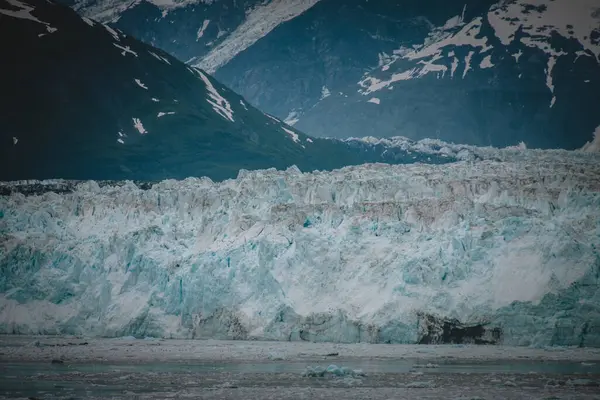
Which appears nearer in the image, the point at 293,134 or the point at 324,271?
the point at 324,271

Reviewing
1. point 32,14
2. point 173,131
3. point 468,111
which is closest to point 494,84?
point 468,111

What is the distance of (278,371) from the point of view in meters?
28.7

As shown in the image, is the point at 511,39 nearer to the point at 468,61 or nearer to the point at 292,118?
the point at 468,61

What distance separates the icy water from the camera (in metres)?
24.4

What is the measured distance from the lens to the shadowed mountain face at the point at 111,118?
89062 millimetres

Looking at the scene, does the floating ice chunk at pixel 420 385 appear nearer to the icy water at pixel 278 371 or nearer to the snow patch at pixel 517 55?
the icy water at pixel 278 371

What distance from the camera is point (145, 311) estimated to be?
37188 mm

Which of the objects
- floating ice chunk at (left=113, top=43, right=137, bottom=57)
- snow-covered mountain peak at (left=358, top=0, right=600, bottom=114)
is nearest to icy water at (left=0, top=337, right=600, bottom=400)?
floating ice chunk at (left=113, top=43, right=137, bottom=57)

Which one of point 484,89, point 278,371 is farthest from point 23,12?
point 278,371

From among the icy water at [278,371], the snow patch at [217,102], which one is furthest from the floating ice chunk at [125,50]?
the icy water at [278,371]

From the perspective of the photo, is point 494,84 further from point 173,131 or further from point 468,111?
point 173,131

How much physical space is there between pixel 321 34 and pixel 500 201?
499 ft

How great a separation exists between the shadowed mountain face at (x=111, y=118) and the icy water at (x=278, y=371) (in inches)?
2094

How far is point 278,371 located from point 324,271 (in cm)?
884
